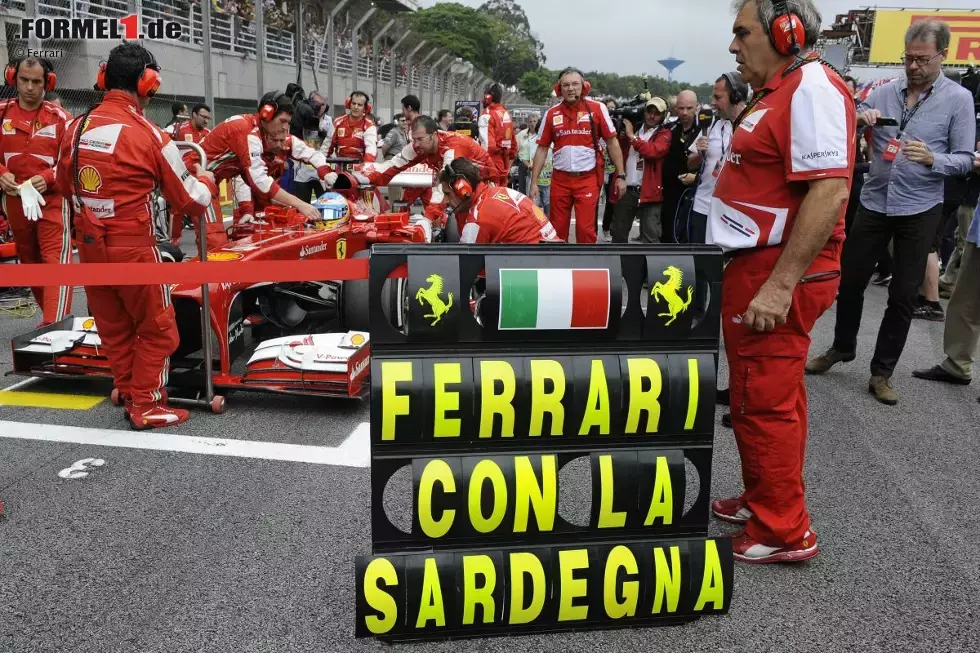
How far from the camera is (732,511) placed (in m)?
3.30

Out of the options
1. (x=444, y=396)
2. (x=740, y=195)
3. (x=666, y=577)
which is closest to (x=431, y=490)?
(x=444, y=396)

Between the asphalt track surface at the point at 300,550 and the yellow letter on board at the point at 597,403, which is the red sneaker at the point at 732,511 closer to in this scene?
the asphalt track surface at the point at 300,550

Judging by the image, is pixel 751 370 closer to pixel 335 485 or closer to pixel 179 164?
pixel 335 485

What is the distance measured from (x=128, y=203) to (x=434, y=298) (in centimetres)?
240

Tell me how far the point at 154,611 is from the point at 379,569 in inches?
32.1

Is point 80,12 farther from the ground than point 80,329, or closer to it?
farther from the ground

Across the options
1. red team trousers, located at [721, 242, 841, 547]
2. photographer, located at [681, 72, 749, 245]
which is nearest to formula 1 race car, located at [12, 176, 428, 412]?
red team trousers, located at [721, 242, 841, 547]

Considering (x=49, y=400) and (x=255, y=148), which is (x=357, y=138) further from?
(x=49, y=400)

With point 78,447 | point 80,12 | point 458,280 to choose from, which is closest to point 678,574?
point 458,280

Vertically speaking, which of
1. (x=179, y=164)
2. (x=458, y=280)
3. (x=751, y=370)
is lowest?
(x=751, y=370)

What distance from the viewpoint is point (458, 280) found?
89.1 inches

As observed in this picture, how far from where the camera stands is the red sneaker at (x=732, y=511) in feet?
10.7

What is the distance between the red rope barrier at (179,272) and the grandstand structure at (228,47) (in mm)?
9223

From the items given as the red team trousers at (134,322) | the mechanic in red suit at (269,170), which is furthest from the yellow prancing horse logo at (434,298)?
the mechanic in red suit at (269,170)
